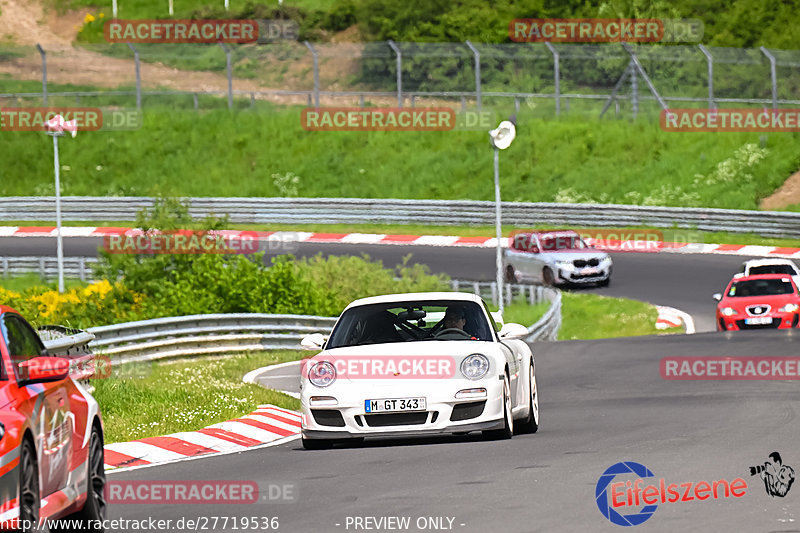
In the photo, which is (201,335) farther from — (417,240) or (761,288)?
(417,240)

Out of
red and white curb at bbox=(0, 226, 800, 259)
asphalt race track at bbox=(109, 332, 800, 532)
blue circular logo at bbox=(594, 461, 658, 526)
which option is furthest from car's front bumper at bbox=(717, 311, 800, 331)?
blue circular logo at bbox=(594, 461, 658, 526)

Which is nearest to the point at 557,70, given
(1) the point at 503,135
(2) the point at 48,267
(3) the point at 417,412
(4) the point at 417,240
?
(4) the point at 417,240

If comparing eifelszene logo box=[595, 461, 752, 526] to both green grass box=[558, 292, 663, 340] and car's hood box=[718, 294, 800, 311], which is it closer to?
car's hood box=[718, 294, 800, 311]

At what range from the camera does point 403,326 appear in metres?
14.1

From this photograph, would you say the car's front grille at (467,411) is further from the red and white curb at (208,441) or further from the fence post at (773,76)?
the fence post at (773,76)

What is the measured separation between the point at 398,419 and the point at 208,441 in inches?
114

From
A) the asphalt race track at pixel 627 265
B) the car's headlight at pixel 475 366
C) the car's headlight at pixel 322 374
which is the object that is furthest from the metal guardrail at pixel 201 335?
the car's headlight at pixel 475 366

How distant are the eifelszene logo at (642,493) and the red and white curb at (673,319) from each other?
21.0 m

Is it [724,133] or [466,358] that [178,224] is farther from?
[724,133]

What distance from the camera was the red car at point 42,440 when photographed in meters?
7.29

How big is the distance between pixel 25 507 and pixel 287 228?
42.4m

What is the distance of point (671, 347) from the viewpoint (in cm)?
2422

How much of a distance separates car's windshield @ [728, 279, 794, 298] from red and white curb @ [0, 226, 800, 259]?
11.9 m

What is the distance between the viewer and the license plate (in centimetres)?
1267
